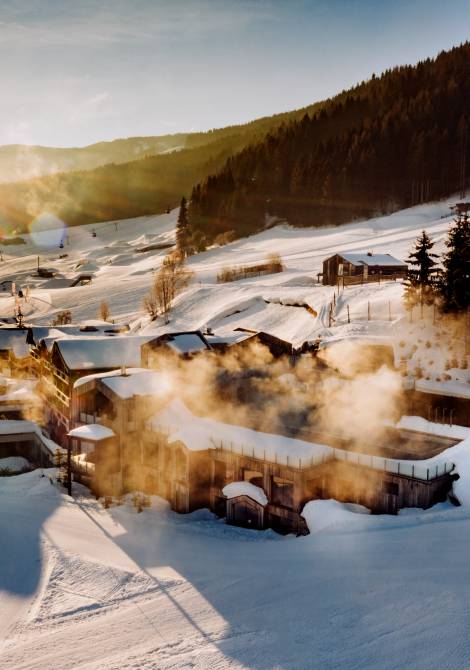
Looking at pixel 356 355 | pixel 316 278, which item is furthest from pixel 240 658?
pixel 316 278

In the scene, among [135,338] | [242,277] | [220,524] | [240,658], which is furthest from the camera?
[242,277]

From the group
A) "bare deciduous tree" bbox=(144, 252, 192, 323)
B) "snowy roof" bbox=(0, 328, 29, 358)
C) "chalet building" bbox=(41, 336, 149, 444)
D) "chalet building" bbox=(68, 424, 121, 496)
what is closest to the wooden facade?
"bare deciduous tree" bbox=(144, 252, 192, 323)

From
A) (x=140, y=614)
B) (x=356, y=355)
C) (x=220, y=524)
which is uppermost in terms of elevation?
(x=356, y=355)

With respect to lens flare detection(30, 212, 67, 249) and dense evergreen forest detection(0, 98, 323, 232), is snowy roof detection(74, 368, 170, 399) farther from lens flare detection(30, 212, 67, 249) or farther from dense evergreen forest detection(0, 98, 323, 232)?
dense evergreen forest detection(0, 98, 323, 232)

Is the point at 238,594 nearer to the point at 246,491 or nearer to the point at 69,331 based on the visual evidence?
the point at 246,491

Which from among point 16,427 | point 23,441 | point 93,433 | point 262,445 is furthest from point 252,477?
point 16,427

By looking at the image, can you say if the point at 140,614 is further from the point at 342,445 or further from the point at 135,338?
the point at 135,338

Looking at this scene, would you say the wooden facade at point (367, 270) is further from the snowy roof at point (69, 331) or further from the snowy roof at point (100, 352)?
the snowy roof at point (100, 352)
